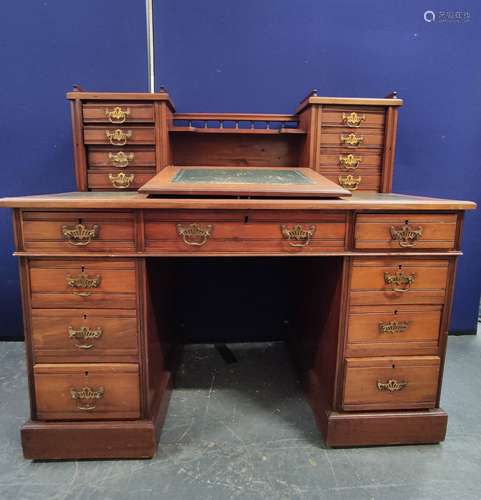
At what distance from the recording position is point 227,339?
7.98 feet

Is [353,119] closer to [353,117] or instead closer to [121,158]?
[353,117]

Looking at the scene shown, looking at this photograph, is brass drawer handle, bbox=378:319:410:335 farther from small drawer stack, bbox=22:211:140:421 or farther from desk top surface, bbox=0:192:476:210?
small drawer stack, bbox=22:211:140:421

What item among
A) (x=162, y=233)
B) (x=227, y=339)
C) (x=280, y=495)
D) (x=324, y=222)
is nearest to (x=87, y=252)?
(x=162, y=233)

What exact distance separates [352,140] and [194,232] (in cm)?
114

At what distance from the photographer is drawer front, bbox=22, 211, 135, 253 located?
126 centimetres

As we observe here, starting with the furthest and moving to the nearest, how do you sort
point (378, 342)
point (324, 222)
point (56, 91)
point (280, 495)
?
point (56, 91) → point (378, 342) → point (324, 222) → point (280, 495)

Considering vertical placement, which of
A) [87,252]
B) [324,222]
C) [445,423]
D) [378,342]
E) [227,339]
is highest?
[324,222]

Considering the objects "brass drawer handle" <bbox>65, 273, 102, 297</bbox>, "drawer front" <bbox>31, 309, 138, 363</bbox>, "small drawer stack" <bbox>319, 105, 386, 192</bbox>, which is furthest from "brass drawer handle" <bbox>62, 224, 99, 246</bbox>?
"small drawer stack" <bbox>319, 105, 386, 192</bbox>

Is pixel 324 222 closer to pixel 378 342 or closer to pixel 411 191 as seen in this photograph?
pixel 378 342

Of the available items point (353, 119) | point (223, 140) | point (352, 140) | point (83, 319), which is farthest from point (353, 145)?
point (83, 319)

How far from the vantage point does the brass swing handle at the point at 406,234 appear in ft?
4.46

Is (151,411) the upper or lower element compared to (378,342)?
lower

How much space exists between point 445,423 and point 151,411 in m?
1.25

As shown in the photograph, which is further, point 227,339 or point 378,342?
point 227,339
